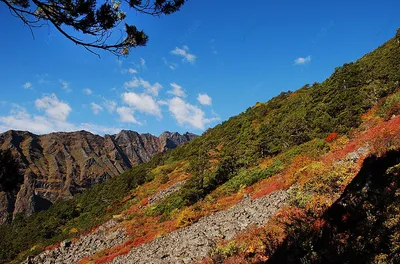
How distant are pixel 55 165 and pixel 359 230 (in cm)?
17528

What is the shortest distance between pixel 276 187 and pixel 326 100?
21.0 meters

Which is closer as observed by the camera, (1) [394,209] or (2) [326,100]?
(1) [394,209]

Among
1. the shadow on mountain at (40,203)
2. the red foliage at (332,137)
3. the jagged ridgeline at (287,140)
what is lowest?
the red foliage at (332,137)

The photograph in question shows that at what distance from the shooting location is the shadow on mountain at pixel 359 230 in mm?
5867

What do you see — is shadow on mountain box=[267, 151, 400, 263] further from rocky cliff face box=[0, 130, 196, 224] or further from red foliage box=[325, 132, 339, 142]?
rocky cliff face box=[0, 130, 196, 224]

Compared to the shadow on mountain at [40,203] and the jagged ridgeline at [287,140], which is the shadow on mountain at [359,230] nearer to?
the jagged ridgeline at [287,140]

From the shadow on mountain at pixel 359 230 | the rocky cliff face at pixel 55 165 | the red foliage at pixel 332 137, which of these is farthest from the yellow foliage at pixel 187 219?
the rocky cliff face at pixel 55 165

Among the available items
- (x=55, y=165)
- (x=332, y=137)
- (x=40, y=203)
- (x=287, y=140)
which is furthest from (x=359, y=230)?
(x=55, y=165)

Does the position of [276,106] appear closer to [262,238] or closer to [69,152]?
[262,238]

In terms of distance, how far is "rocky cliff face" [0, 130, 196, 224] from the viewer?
411 feet

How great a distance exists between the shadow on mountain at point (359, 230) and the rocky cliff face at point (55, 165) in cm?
13271

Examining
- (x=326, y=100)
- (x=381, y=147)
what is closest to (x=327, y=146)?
(x=381, y=147)

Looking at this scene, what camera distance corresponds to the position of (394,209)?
6.55 meters

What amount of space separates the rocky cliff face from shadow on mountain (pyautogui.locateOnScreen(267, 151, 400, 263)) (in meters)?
A: 133
